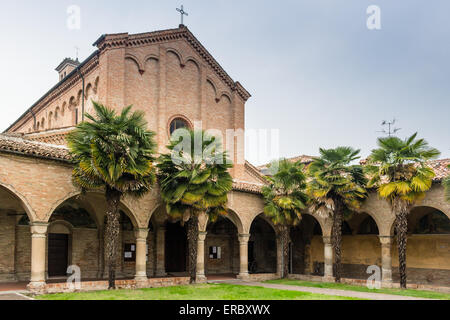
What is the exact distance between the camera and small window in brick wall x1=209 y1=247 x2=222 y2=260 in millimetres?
28742

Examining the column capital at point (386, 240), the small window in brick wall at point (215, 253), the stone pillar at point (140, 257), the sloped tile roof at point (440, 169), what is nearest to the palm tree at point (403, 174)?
the sloped tile roof at point (440, 169)

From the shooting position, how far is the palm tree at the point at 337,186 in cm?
2269

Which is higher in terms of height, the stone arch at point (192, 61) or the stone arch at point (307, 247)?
the stone arch at point (192, 61)

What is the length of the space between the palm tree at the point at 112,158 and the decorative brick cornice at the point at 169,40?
7.30 metres

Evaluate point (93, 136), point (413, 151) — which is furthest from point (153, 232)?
point (413, 151)

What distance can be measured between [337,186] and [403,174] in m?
3.34

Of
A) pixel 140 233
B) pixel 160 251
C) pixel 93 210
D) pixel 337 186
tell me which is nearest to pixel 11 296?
pixel 140 233

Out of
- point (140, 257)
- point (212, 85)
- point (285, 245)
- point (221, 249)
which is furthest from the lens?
point (221, 249)

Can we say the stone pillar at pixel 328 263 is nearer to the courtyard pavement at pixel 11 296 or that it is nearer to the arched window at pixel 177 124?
the arched window at pixel 177 124

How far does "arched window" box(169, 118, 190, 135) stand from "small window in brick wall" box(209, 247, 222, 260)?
8203 millimetres

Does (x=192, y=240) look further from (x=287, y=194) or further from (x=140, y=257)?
(x=287, y=194)

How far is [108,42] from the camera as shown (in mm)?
23109

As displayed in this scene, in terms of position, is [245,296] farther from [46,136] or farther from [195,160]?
[46,136]

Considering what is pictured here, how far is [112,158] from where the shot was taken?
1666 cm
